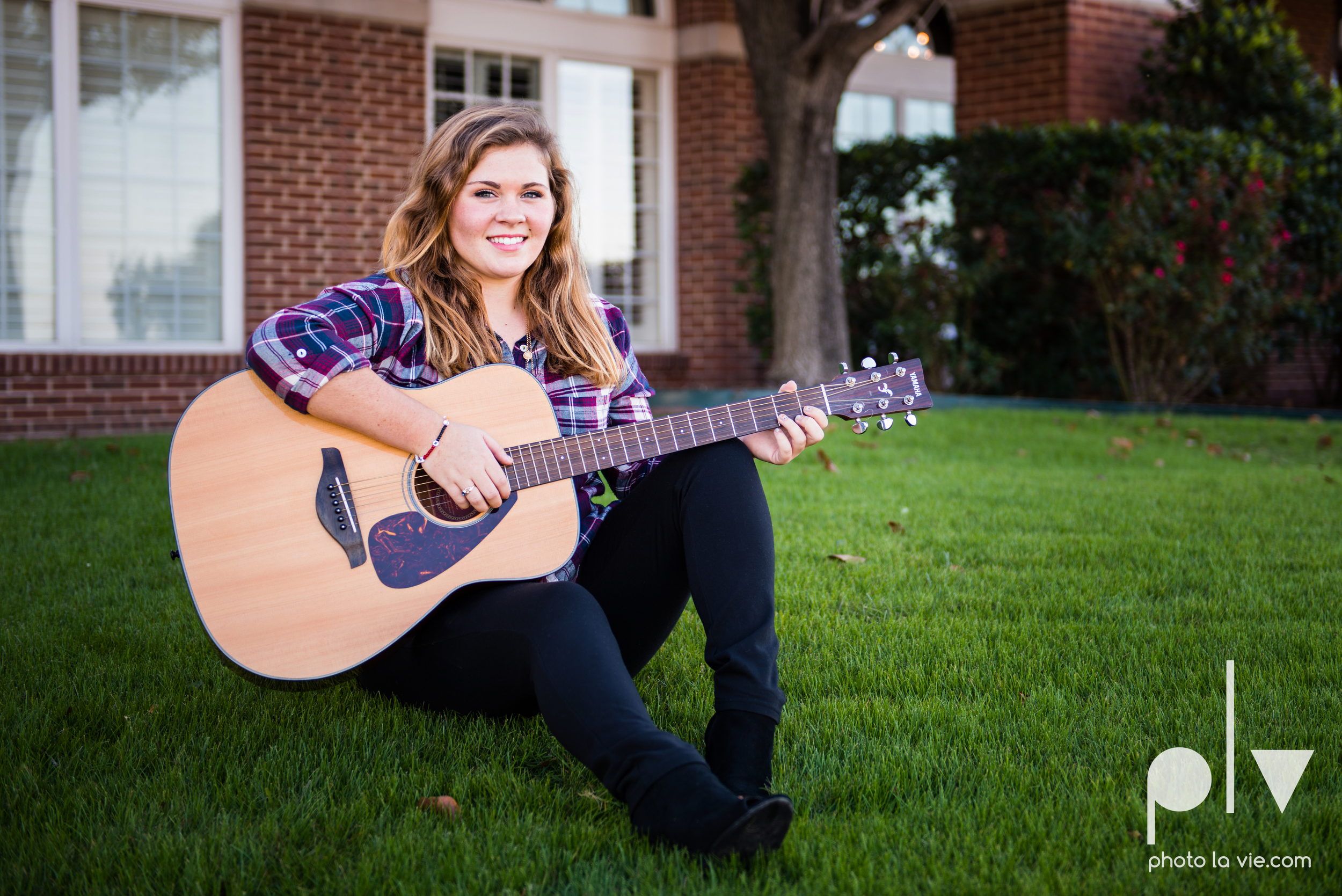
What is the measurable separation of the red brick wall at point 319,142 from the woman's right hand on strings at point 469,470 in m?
5.97

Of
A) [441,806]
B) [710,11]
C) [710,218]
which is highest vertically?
[710,11]

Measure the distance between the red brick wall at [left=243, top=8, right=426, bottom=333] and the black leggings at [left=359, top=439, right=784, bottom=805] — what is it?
19.9 feet

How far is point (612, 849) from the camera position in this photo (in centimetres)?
178

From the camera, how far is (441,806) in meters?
1.93


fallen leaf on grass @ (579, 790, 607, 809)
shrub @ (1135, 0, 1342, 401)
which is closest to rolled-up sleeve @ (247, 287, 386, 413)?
fallen leaf on grass @ (579, 790, 607, 809)

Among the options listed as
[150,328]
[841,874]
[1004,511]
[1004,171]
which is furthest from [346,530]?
[1004,171]

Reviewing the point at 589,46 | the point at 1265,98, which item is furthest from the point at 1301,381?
the point at 589,46

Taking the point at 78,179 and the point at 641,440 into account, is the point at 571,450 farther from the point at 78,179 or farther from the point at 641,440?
the point at 78,179

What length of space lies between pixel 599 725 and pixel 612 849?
0.19 metres

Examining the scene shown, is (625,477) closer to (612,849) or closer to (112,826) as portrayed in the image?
(612,849)

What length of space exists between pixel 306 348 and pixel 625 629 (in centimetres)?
85

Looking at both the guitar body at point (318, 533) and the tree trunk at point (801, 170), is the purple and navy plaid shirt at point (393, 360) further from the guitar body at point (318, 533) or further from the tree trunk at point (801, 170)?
the tree trunk at point (801, 170)

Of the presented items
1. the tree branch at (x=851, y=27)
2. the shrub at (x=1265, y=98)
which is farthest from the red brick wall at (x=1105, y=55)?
the tree branch at (x=851, y=27)

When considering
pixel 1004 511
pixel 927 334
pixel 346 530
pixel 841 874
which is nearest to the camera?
pixel 841 874
